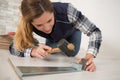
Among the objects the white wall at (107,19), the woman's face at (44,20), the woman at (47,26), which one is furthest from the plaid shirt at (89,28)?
the white wall at (107,19)

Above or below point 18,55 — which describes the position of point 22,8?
above

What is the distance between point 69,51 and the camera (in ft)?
4.15

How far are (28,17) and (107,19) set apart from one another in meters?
1.09

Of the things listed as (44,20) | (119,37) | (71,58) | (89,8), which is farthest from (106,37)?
(44,20)

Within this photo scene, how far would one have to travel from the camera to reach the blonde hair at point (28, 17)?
46.3 inches

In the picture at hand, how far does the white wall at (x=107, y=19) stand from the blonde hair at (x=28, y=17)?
932 mm

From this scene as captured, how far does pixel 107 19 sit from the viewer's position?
2.07 m

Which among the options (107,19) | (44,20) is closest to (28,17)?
(44,20)

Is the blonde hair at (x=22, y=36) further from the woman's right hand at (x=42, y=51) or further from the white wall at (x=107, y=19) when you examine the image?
the white wall at (x=107, y=19)

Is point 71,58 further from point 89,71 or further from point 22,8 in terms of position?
point 22,8

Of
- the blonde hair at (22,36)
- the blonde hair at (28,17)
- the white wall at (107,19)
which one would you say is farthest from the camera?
the white wall at (107,19)

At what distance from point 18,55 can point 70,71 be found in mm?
380

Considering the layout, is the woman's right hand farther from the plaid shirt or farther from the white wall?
the white wall

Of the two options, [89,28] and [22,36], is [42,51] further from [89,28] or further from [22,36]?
[89,28]
